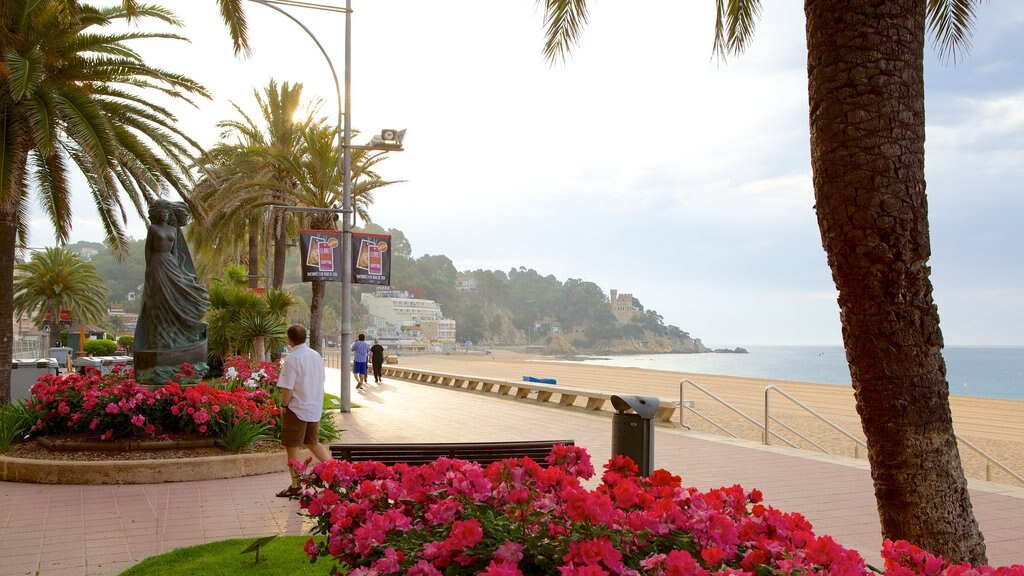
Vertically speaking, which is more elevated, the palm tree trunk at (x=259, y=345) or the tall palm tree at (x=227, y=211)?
the tall palm tree at (x=227, y=211)

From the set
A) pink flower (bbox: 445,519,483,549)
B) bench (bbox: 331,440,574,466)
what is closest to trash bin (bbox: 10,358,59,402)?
bench (bbox: 331,440,574,466)

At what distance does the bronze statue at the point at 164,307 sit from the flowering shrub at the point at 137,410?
0.92 metres

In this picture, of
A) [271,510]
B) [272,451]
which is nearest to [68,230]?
[272,451]

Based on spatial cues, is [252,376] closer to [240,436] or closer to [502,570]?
[240,436]

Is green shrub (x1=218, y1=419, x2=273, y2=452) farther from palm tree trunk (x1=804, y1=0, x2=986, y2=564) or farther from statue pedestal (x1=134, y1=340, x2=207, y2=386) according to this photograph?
palm tree trunk (x1=804, y1=0, x2=986, y2=564)

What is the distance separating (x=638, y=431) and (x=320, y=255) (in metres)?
11.0

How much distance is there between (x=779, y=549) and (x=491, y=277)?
631 feet

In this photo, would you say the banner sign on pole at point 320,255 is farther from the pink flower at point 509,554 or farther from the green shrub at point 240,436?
the pink flower at point 509,554

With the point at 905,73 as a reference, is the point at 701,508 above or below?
below

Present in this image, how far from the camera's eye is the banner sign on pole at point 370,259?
16578mm

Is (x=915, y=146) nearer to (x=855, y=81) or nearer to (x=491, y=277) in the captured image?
(x=855, y=81)

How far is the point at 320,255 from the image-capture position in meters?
16.2

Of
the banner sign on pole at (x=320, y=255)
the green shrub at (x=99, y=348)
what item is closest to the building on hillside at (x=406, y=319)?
the green shrub at (x=99, y=348)

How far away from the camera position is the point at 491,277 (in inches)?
7677
